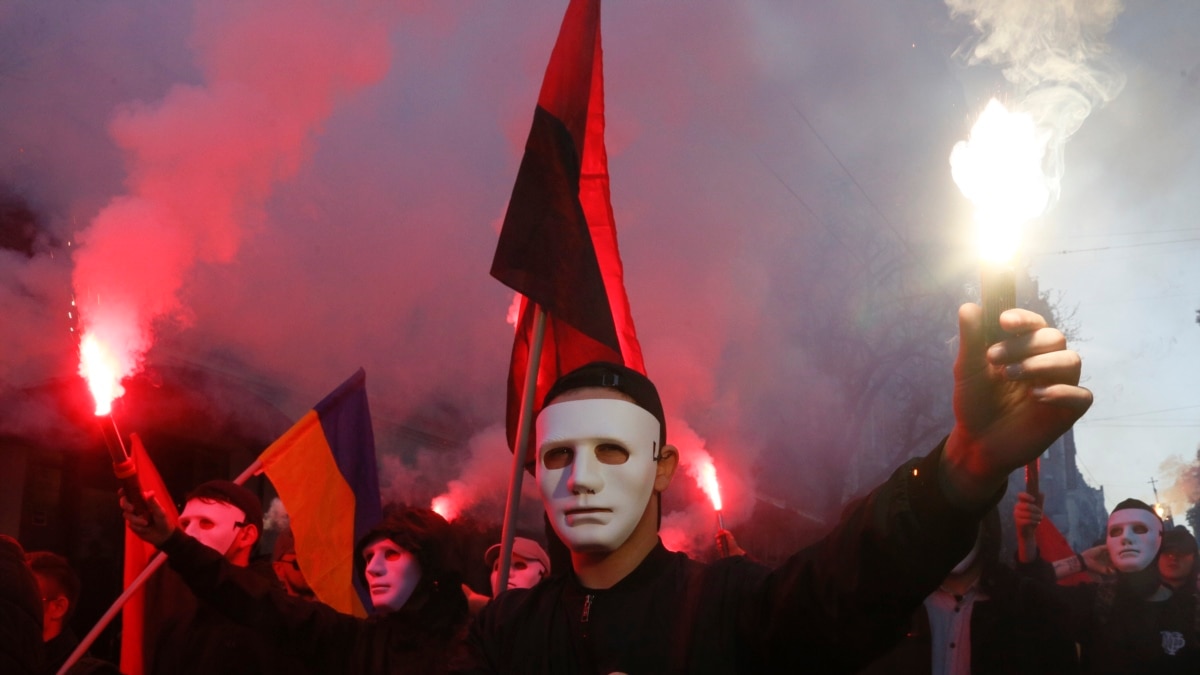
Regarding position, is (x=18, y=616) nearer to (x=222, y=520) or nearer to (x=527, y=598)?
(x=527, y=598)

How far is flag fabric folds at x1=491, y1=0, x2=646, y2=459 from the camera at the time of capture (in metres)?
3.67

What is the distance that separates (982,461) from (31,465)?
299 inches

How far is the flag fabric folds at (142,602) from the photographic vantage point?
14.3 feet

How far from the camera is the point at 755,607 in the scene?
188cm

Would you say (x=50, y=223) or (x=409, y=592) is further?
(x=50, y=223)

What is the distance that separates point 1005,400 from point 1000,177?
15.9 inches

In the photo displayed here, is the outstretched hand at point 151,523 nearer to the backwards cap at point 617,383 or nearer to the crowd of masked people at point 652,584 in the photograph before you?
the crowd of masked people at point 652,584

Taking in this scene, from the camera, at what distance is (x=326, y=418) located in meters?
5.02

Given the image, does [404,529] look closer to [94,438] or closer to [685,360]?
[94,438]

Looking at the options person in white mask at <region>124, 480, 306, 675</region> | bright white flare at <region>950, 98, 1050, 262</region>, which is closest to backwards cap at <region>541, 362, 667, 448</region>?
bright white flare at <region>950, 98, 1050, 262</region>

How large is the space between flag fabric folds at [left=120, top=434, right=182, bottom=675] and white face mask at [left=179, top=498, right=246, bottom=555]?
3.1 inches

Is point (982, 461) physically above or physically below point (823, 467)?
below

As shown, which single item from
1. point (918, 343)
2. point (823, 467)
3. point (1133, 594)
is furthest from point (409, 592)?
point (918, 343)

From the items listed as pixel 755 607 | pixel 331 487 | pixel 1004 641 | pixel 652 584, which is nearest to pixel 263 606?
pixel 331 487
